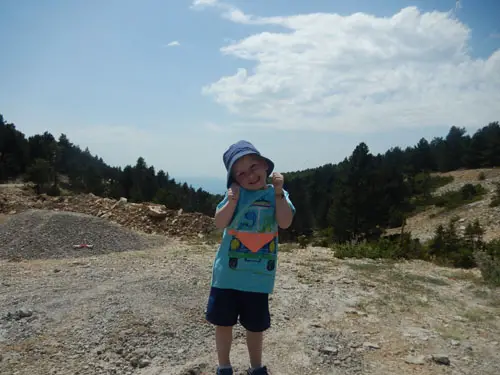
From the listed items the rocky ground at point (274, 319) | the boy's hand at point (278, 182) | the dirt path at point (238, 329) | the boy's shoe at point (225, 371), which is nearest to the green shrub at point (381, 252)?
the rocky ground at point (274, 319)

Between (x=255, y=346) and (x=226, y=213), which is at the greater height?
(x=226, y=213)

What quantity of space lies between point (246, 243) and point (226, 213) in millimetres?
257

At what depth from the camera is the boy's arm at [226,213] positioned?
287 cm

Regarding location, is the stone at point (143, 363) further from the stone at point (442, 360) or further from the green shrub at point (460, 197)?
the green shrub at point (460, 197)

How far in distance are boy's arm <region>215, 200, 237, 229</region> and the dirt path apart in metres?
1.43

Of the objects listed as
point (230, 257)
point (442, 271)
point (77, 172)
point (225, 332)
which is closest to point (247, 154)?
point (230, 257)

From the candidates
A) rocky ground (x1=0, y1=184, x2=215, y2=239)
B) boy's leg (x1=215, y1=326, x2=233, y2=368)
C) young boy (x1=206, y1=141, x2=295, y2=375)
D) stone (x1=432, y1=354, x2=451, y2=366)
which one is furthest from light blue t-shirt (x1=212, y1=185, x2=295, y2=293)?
rocky ground (x1=0, y1=184, x2=215, y2=239)

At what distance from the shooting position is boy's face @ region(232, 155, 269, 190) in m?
2.95

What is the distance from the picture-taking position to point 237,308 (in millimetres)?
2965

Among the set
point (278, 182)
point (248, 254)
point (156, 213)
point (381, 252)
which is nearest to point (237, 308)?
point (248, 254)

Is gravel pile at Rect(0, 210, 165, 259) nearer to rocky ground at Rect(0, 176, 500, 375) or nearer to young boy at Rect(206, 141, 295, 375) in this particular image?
rocky ground at Rect(0, 176, 500, 375)

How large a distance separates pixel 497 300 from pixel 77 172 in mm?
41096

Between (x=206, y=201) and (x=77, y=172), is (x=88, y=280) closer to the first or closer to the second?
(x=206, y=201)

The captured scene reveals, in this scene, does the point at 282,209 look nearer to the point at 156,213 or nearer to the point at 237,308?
the point at 237,308
